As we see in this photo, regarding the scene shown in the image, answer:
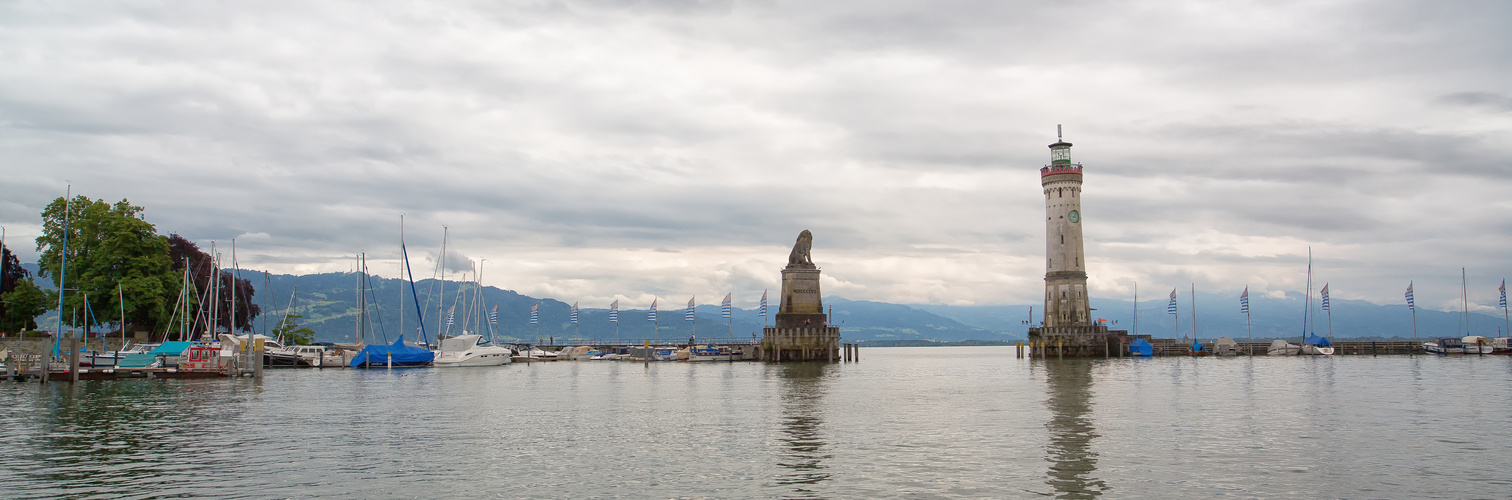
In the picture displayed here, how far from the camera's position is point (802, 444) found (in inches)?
1232

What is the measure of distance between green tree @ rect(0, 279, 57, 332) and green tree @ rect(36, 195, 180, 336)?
1495 millimetres

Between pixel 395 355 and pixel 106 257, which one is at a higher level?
pixel 106 257

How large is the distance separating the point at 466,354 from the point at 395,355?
6906 mm

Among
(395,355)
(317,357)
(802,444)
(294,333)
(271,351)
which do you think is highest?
(294,333)

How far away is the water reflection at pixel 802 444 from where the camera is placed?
79.3 ft

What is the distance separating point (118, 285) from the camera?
77.3 meters

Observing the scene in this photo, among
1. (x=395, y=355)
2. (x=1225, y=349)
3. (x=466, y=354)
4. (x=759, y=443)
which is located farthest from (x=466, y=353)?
(x=1225, y=349)

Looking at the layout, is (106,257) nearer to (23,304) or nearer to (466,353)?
(23,304)

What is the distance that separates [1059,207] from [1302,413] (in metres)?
75.9

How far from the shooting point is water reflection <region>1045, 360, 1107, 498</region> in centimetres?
2314

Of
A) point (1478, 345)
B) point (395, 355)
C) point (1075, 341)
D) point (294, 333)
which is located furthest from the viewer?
point (1478, 345)

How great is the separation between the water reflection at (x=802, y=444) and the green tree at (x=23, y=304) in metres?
58.9

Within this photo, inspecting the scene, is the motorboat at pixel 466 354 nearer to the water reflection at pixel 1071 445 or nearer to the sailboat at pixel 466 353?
the sailboat at pixel 466 353

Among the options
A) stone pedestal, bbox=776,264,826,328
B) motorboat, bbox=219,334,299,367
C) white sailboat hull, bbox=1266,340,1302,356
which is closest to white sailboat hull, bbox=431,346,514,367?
motorboat, bbox=219,334,299,367
